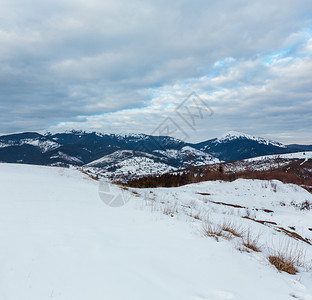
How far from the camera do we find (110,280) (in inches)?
104

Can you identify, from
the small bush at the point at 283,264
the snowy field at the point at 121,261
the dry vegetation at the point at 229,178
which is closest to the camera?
the snowy field at the point at 121,261

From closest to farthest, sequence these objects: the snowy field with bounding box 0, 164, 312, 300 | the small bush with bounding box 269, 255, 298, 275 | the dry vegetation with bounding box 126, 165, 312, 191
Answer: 1. the snowy field with bounding box 0, 164, 312, 300
2. the small bush with bounding box 269, 255, 298, 275
3. the dry vegetation with bounding box 126, 165, 312, 191

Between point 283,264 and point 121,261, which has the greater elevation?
point 121,261

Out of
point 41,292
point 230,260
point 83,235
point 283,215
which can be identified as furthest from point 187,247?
point 283,215

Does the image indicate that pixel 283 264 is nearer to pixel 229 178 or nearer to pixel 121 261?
pixel 121 261

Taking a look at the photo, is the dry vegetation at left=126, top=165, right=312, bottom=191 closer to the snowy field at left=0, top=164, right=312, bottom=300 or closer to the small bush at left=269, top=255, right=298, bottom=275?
the snowy field at left=0, top=164, right=312, bottom=300

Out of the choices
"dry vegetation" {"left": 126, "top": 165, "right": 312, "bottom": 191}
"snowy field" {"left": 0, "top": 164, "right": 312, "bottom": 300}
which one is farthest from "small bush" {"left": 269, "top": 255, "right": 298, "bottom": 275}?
"dry vegetation" {"left": 126, "top": 165, "right": 312, "bottom": 191}

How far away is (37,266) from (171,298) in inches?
75.7

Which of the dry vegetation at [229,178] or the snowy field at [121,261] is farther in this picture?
the dry vegetation at [229,178]

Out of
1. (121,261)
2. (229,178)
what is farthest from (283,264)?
(229,178)

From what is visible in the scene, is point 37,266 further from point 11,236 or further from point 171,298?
point 171,298

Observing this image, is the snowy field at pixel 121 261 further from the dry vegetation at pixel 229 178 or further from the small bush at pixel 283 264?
the dry vegetation at pixel 229 178

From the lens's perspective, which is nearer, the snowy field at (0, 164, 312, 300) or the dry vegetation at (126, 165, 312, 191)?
the snowy field at (0, 164, 312, 300)

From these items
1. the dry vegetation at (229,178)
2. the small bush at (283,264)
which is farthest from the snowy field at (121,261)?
the dry vegetation at (229,178)
